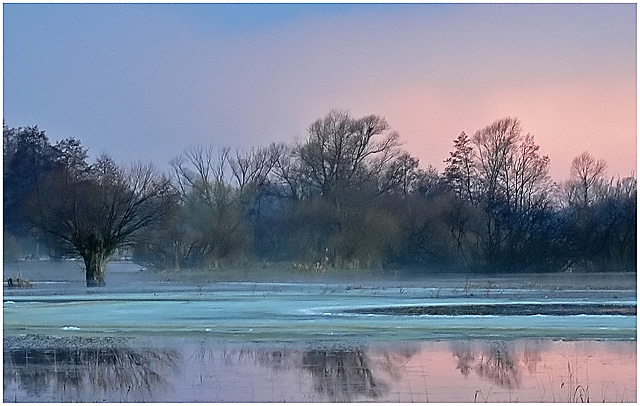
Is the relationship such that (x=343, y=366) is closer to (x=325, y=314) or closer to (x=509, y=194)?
(x=325, y=314)

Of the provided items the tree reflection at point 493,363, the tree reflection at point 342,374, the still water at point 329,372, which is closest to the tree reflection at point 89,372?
the still water at point 329,372

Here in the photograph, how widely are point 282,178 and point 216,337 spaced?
49.1m

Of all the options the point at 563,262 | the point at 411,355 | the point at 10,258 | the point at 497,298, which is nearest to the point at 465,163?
the point at 563,262

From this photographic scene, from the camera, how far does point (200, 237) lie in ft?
182

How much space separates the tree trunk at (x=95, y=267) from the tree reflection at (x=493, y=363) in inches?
969

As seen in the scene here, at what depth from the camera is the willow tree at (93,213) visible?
1554 inches

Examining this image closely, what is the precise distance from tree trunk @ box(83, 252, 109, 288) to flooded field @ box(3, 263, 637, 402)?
46.2 ft

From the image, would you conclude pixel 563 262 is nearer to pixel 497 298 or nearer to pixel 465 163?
pixel 465 163

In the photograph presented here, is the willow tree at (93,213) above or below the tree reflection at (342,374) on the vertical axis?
above

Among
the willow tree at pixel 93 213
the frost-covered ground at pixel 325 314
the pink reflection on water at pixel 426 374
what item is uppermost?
the willow tree at pixel 93 213

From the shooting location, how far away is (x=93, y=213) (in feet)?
132

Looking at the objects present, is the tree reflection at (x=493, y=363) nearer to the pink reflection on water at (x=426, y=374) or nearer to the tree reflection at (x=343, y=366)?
the pink reflection on water at (x=426, y=374)

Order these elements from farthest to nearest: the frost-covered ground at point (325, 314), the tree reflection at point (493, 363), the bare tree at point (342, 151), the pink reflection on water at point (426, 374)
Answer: the bare tree at point (342, 151), the frost-covered ground at point (325, 314), the tree reflection at point (493, 363), the pink reflection on water at point (426, 374)

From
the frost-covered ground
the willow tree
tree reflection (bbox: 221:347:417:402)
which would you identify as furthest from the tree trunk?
tree reflection (bbox: 221:347:417:402)
